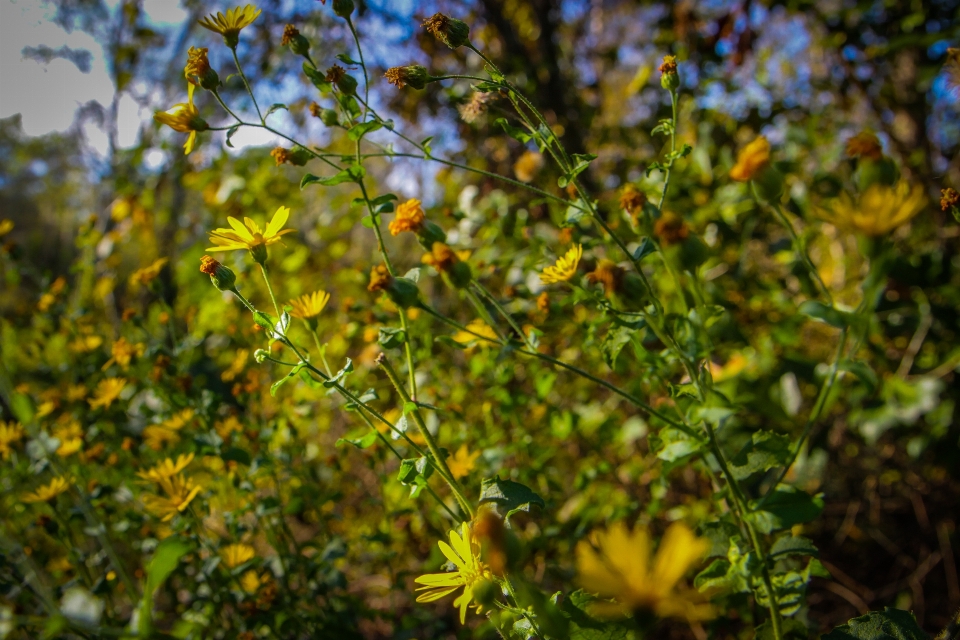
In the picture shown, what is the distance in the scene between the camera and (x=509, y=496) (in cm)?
81

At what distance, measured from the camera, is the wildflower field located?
83 centimetres

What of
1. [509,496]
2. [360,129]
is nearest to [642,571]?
[509,496]

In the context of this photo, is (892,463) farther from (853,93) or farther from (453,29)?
(453,29)

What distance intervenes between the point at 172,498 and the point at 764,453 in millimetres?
1129

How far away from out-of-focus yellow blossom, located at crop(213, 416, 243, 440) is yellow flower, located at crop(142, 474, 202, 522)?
0.72 ft

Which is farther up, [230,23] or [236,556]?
[230,23]

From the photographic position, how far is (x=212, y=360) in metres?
2.41

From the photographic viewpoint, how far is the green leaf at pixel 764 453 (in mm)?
871

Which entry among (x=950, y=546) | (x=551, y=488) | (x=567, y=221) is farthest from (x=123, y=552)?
(x=950, y=546)

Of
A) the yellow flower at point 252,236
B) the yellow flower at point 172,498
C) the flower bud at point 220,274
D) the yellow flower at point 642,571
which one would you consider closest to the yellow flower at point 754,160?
the yellow flower at point 642,571

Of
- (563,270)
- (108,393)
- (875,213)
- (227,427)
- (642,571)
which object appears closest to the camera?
(642,571)

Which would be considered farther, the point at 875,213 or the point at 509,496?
the point at 509,496

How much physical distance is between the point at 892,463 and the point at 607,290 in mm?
1878

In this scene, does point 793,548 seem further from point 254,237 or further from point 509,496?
point 254,237
